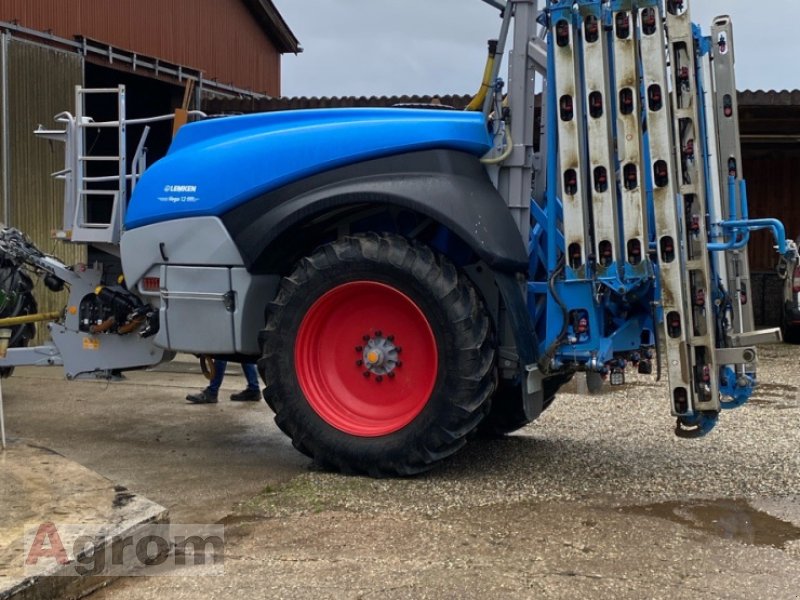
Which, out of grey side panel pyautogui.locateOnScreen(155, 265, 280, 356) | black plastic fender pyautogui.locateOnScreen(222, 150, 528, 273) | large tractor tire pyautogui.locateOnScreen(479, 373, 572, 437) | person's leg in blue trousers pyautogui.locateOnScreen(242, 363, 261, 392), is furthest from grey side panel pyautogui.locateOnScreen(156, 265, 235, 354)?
person's leg in blue trousers pyautogui.locateOnScreen(242, 363, 261, 392)

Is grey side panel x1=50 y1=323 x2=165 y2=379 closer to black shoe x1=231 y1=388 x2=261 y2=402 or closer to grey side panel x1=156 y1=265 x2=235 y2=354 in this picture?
grey side panel x1=156 y1=265 x2=235 y2=354

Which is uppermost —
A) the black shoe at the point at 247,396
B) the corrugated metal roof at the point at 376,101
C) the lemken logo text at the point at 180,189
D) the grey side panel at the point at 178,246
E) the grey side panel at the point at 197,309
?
the corrugated metal roof at the point at 376,101

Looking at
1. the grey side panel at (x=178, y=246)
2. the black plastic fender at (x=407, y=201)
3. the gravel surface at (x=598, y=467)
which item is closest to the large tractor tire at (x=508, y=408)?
the gravel surface at (x=598, y=467)

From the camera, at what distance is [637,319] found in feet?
17.7

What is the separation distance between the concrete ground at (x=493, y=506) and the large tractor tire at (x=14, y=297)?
0.69 m

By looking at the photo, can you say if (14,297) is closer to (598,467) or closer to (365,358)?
(365,358)

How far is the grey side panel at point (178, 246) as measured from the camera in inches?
232

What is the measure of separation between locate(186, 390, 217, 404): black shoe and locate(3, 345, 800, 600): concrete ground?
0.39 meters

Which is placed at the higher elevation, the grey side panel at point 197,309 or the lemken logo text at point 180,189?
the lemken logo text at point 180,189

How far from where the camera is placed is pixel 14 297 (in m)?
7.40

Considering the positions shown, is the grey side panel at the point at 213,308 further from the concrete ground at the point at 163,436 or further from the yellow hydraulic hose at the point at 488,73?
the yellow hydraulic hose at the point at 488,73

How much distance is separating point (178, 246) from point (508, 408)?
2335 millimetres

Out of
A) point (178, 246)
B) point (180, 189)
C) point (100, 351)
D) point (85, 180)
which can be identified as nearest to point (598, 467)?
point (178, 246)

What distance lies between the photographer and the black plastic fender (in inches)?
208
